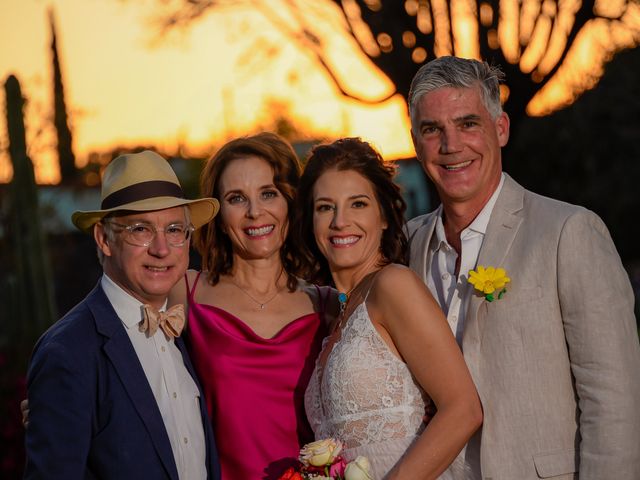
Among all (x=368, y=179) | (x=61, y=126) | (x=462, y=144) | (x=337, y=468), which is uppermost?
(x=61, y=126)

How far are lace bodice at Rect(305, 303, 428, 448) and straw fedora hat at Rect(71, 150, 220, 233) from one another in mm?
957

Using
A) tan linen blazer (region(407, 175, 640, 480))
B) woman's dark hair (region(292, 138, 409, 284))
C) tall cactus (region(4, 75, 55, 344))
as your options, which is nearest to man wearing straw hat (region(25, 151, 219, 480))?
woman's dark hair (region(292, 138, 409, 284))

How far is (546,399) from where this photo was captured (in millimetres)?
3900

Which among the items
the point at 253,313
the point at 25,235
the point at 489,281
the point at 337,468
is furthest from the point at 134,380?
the point at 25,235

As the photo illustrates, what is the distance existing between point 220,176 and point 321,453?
1743 mm

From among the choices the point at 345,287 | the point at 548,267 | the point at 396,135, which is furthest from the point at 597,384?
the point at 396,135

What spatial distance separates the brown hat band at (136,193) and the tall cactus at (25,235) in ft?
26.6

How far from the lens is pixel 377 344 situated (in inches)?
162

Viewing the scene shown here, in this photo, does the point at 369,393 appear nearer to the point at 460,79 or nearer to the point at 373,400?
the point at 373,400

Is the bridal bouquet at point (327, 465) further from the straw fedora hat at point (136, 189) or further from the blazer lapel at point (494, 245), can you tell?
the straw fedora hat at point (136, 189)

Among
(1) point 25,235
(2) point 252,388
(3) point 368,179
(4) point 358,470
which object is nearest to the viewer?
(4) point 358,470

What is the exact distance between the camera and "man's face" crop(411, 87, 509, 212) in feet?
14.0

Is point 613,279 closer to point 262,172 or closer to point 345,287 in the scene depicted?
point 345,287

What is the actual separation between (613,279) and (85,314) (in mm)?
2092
